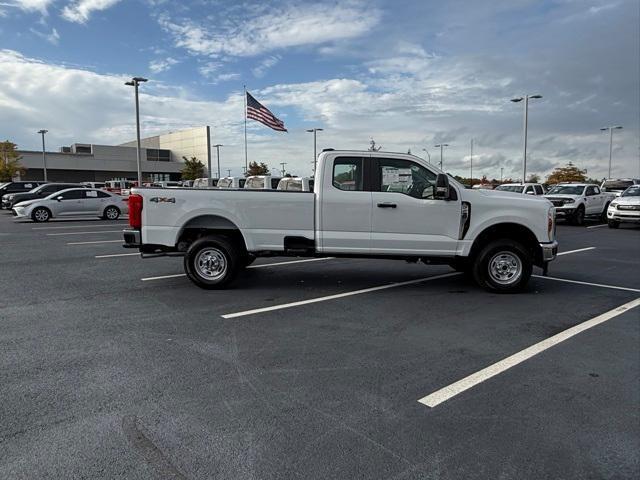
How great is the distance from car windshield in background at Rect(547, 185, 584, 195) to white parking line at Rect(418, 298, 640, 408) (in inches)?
699

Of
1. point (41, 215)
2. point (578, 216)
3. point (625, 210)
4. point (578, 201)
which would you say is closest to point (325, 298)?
point (625, 210)

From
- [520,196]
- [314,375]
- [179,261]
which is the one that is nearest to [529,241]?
[520,196]

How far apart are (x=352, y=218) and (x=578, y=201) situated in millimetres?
17378

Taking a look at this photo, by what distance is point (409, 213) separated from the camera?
7324 millimetres

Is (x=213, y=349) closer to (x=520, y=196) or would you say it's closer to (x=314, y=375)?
(x=314, y=375)

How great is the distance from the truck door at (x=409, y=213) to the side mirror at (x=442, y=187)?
0.32ft

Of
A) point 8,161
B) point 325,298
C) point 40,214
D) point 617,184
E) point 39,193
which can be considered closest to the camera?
point 325,298

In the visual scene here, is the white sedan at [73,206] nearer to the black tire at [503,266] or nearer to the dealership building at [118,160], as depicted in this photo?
the black tire at [503,266]

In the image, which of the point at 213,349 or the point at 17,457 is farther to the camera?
the point at 213,349

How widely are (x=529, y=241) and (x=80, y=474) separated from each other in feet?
22.8

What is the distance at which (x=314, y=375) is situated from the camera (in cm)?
423

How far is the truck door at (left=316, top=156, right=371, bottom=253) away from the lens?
7.30 m

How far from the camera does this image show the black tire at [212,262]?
7.44 metres

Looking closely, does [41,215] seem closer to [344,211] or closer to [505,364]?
[344,211]
